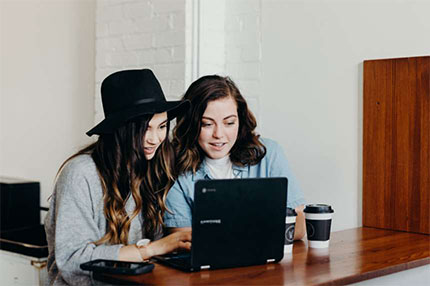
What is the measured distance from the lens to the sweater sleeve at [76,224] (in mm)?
1748

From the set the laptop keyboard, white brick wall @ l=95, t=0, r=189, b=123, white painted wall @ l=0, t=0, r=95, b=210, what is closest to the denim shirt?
the laptop keyboard

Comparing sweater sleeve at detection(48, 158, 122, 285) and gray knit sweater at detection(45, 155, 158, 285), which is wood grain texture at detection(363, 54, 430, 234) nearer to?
gray knit sweater at detection(45, 155, 158, 285)

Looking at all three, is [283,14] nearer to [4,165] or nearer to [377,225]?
[377,225]

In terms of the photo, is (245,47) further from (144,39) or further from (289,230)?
(289,230)

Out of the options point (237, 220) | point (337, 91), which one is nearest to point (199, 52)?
point (337, 91)

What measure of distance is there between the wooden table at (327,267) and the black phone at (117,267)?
0.06 ft

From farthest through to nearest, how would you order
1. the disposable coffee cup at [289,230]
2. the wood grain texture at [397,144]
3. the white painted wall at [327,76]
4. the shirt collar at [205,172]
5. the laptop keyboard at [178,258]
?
the white painted wall at [327,76] → the wood grain texture at [397,144] → the shirt collar at [205,172] → the disposable coffee cup at [289,230] → the laptop keyboard at [178,258]

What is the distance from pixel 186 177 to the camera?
2262mm

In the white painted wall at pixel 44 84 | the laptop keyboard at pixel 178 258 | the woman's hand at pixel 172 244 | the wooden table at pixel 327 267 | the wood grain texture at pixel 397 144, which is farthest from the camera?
the white painted wall at pixel 44 84

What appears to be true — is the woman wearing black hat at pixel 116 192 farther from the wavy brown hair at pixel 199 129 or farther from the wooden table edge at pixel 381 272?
the wooden table edge at pixel 381 272

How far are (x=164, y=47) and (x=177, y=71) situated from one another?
147 mm

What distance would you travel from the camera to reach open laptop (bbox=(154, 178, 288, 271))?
1649mm

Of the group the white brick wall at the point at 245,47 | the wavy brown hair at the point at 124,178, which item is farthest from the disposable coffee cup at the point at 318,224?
the white brick wall at the point at 245,47

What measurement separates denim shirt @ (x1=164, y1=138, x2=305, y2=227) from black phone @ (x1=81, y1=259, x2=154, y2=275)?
1.68 ft
